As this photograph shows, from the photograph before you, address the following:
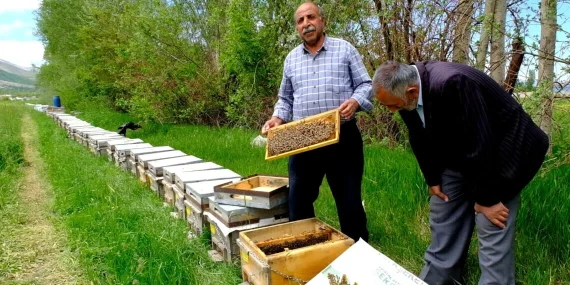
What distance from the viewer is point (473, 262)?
348 cm

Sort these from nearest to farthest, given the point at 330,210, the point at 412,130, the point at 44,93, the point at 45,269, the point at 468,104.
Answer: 1. the point at 468,104
2. the point at 412,130
3. the point at 45,269
4. the point at 330,210
5. the point at 44,93

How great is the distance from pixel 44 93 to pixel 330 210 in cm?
4831

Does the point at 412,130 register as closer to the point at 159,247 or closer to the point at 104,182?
the point at 159,247

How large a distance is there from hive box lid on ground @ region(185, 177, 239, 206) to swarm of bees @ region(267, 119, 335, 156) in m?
0.95

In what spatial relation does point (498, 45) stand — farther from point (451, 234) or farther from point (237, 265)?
point (237, 265)

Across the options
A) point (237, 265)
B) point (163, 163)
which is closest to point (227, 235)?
point (237, 265)

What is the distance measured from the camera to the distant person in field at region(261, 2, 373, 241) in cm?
354

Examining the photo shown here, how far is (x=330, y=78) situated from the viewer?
3.57 meters

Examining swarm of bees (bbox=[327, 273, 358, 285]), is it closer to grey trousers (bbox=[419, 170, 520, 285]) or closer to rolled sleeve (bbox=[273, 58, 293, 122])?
grey trousers (bbox=[419, 170, 520, 285])

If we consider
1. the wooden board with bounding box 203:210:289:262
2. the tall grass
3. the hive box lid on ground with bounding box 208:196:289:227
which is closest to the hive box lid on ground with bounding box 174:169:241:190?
the tall grass

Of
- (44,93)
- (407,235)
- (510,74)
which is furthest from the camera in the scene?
(44,93)

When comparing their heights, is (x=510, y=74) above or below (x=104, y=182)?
above

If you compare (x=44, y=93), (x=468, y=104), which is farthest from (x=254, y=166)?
(x=44, y=93)

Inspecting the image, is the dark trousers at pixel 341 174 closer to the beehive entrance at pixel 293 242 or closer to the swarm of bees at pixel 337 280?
the beehive entrance at pixel 293 242
